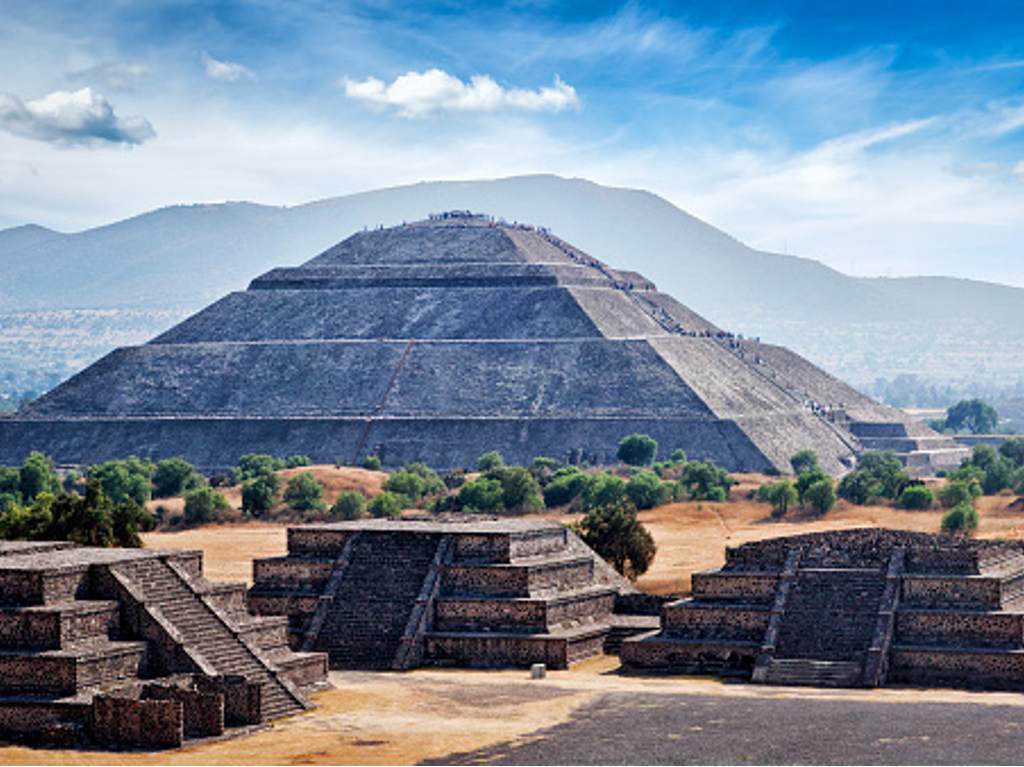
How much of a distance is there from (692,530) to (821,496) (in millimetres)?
9414

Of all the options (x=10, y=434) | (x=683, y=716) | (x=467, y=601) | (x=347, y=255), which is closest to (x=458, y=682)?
(x=467, y=601)

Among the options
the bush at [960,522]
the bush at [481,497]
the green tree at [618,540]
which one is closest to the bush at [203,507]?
the bush at [481,497]

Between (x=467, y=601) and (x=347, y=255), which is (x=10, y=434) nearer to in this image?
(x=347, y=255)

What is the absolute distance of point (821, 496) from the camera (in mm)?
100812

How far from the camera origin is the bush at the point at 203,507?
9869cm

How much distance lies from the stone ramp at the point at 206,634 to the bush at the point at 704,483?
65.6 meters

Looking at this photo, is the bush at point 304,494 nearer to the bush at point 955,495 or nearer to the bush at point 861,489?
the bush at point 861,489

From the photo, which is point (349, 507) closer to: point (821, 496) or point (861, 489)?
point (821, 496)

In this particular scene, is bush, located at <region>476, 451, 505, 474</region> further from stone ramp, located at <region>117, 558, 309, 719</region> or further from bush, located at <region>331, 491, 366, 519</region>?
stone ramp, located at <region>117, 558, 309, 719</region>

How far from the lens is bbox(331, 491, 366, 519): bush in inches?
3927

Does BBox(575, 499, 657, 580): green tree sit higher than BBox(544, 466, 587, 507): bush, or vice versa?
BBox(544, 466, 587, 507): bush

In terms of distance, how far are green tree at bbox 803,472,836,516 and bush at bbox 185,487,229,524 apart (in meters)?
27.7

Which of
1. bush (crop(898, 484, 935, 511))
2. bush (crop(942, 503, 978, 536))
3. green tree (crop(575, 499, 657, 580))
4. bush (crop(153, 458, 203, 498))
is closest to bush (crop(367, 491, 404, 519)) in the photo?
bush (crop(153, 458, 203, 498))

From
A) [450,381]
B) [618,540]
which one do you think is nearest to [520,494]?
[618,540]
